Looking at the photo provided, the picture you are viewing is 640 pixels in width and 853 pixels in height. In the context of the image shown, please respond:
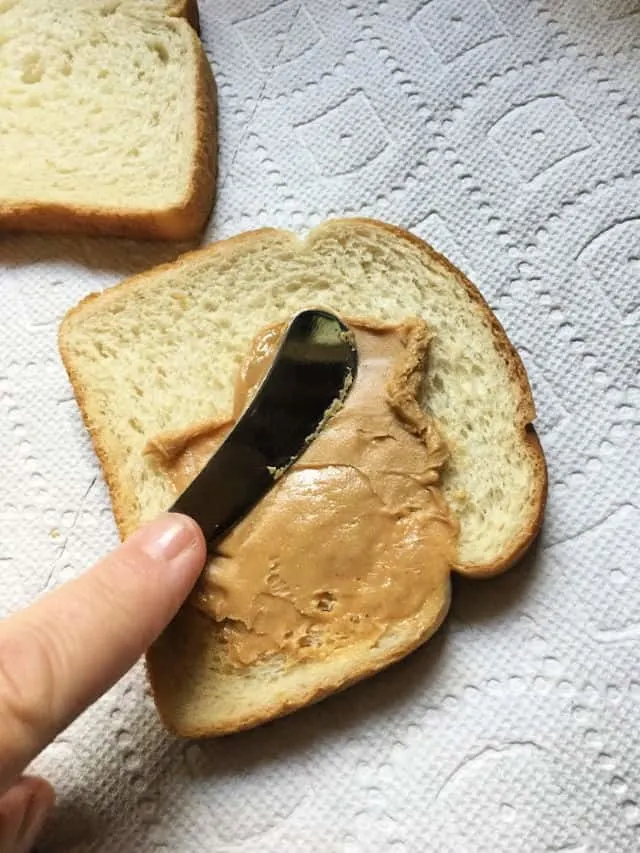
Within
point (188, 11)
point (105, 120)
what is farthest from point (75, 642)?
point (188, 11)

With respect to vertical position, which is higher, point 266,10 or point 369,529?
point 266,10

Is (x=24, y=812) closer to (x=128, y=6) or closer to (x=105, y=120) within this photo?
(x=105, y=120)

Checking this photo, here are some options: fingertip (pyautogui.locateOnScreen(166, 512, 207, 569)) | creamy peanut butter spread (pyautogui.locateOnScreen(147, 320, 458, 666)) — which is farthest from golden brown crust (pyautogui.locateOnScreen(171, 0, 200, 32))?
fingertip (pyautogui.locateOnScreen(166, 512, 207, 569))

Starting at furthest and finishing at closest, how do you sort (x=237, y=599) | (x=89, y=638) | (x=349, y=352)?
(x=349, y=352), (x=237, y=599), (x=89, y=638)

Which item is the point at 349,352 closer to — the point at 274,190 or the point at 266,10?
the point at 274,190

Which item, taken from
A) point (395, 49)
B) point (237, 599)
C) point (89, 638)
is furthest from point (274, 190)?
point (89, 638)

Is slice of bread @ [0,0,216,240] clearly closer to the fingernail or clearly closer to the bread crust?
the bread crust
